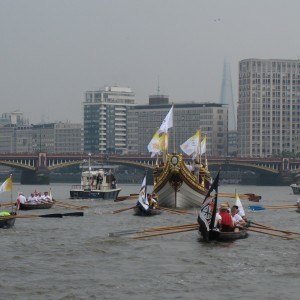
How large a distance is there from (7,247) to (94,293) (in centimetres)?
1366

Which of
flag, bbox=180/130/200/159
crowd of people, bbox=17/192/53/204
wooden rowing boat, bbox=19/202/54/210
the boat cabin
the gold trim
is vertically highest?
flag, bbox=180/130/200/159

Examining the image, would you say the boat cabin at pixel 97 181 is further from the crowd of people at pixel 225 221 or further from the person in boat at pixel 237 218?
the crowd of people at pixel 225 221

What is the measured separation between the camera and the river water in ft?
127

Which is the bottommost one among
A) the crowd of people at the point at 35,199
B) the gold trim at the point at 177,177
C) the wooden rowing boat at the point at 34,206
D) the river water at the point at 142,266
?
the river water at the point at 142,266

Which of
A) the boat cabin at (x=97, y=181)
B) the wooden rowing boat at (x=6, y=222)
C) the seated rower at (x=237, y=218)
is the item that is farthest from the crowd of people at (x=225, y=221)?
the boat cabin at (x=97, y=181)

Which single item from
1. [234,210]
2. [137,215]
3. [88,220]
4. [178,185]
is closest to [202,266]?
[234,210]

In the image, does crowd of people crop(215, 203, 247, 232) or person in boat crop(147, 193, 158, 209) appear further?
person in boat crop(147, 193, 158, 209)

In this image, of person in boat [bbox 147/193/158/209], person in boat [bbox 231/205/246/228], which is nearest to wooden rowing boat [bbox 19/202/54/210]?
person in boat [bbox 147/193/158/209]

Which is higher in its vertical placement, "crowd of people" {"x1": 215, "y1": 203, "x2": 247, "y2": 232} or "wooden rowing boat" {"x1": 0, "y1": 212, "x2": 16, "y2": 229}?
"crowd of people" {"x1": 215, "y1": 203, "x2": 247, "y2": 232}

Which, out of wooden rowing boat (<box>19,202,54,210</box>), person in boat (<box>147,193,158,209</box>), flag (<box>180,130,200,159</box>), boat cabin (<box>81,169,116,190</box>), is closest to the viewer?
person in boat (<box>147,193,158,209</box>)

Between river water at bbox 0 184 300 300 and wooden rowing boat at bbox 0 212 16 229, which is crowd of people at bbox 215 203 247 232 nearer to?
river water at bbox 0 184 300 300

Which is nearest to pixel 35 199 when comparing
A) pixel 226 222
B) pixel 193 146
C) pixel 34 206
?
pixel 34 206

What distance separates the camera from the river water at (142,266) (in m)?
38.8

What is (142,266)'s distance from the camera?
44.8m
